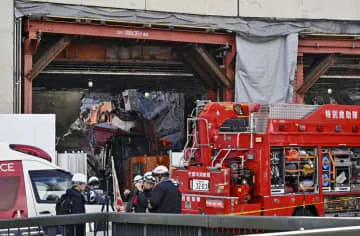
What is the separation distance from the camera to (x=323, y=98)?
32.8 metres

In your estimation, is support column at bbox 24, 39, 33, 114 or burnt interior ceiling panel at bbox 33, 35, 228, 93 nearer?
support column at bbox 24, 39, 33, 114

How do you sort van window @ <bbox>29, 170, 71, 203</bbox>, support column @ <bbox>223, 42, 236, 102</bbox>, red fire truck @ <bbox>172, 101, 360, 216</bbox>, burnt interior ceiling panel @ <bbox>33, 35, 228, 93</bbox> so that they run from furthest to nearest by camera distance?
1. support column @ <bbox>223, 42, 236, 102</bbox>
2. burnt interior ceiling panel @ <bbox>33, 35, 228, 93</bbox>
3. red fire truck @ <bbox>172, 101, 360, 216</bbox>
4. van window @ <bbox>29, 170, 71, 203</bbox>

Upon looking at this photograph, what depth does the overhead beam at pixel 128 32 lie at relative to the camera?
2080 cm

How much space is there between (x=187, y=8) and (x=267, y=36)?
3204mm

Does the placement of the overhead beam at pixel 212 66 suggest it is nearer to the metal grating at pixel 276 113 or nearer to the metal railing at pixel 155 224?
the metal grating at pixel 276 113

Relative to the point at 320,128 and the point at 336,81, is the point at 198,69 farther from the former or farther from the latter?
the point at 320,128

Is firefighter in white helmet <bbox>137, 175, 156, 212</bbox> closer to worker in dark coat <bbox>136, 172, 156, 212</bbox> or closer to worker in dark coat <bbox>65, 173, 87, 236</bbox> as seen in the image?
worker in dark coat <bbox>136, 172, 156, 212</bbox>

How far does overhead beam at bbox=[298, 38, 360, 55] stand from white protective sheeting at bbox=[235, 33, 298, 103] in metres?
0.85

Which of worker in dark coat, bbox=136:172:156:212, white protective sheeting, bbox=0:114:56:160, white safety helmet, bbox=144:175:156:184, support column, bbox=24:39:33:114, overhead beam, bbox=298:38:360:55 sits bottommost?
worker in dark coat, bbox=136:172:156:212

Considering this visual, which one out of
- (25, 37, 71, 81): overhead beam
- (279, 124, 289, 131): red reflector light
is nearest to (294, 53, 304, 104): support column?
(25, 37, 71, 81): overhead beam

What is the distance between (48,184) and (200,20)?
36.4 feet

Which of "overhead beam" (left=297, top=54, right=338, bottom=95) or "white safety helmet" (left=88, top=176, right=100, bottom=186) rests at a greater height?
"overhead beam" (left=297, top=54, right=338, bottom=95)

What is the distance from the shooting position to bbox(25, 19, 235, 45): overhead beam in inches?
819

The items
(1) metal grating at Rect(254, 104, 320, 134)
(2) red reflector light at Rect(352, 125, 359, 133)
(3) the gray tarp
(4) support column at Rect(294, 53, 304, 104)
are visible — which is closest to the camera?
(1) metal grating at Rect(254, 104, 320, 134)
